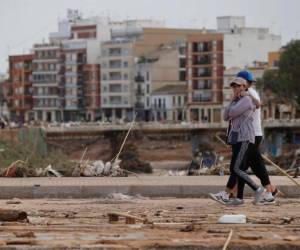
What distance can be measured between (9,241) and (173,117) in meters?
127

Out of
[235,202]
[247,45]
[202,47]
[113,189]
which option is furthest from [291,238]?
[247,45]

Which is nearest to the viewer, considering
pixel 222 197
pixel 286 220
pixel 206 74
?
pixel 286 220

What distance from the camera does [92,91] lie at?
146 m

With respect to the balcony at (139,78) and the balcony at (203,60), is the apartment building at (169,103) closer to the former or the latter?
the balcony at (139,78)

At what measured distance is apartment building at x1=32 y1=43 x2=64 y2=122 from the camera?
151500 mm

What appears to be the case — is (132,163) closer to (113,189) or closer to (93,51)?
(113,189)

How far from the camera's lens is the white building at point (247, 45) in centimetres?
13050

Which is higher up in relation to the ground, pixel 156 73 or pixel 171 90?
pixel 156 73

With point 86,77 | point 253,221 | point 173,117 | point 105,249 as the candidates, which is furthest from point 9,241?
point 86,77

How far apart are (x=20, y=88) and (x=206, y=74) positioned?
34849 millimetres

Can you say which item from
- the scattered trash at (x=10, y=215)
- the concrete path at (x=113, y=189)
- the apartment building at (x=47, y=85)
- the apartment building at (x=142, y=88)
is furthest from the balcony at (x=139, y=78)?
the scattered trash at (x=10, y=215)

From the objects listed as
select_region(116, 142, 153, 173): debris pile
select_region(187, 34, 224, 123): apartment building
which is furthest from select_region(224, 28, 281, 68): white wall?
select_region(116, 142, 153, 173): debris pile

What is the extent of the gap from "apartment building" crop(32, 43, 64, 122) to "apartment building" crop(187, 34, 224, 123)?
25742 millimetres

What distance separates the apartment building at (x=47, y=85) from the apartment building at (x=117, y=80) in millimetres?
8461
